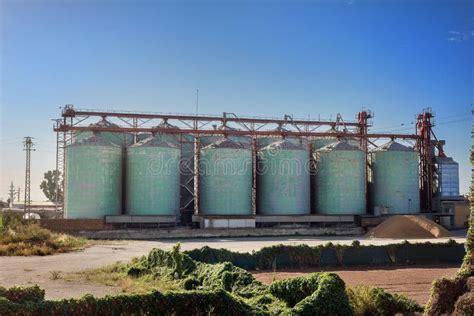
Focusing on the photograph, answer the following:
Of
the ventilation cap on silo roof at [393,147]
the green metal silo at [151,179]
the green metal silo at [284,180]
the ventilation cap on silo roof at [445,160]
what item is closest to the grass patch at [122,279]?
the green metal silo at [151,179]

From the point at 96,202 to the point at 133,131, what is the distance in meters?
9.52

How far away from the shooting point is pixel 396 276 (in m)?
25.1

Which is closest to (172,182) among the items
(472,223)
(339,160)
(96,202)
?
(96,202)

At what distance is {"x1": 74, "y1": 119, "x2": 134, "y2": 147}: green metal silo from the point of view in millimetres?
57263

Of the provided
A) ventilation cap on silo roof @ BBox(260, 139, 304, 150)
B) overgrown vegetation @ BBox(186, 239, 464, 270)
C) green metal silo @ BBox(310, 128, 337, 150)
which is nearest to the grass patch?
A: overgrown vegetation @ BBox(186, 239, 464, 270)

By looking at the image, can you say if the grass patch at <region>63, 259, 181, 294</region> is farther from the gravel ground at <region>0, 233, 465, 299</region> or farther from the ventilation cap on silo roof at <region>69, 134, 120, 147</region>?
the ventilation cap on silo roof at <region>69, 134, 120, 147</region>

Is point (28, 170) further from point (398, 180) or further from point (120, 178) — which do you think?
point (398, 180)

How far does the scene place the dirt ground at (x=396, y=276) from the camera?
68.7ft

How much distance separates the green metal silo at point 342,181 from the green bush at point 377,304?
44.6 m

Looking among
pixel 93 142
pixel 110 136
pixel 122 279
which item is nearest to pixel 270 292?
pixel 122 279

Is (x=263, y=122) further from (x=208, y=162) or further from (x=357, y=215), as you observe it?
(x=357, y=215)

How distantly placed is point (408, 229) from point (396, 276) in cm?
2950

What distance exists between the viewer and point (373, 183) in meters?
64.4

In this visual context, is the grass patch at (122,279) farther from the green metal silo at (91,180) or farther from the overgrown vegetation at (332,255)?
the green metal silo at (91,180)
